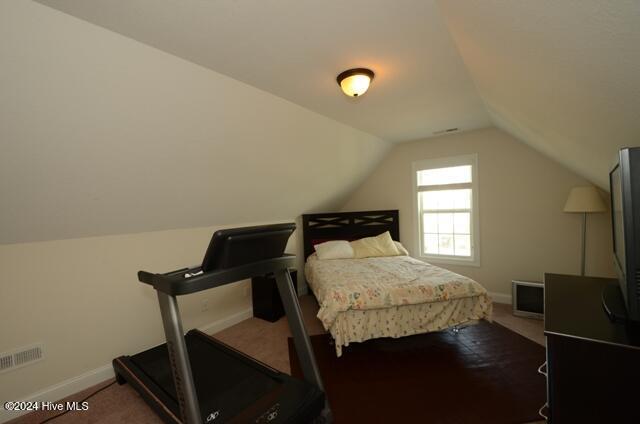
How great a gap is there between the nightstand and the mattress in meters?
0.87

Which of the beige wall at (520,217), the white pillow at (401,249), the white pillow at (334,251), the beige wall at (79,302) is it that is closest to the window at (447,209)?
the beige wall at (520,217)

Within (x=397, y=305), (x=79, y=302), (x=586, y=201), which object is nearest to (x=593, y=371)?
(x=397, y=305)

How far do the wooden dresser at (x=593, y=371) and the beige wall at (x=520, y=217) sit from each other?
2613 mm

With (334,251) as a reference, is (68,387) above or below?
below

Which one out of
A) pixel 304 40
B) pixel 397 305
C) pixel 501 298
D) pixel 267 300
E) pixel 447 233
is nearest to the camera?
pixel 304 40

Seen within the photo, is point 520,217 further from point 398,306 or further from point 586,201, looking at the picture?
point 398,306

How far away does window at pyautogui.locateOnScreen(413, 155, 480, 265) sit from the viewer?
12.3 ft

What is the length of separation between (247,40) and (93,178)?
4.65 ft

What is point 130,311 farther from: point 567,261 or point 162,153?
point 567,261

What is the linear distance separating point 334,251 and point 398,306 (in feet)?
4.99

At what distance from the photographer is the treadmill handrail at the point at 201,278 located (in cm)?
122

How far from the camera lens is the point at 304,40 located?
150 centimetres

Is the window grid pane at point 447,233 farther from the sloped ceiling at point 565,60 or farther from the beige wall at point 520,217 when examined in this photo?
the sloped ceiling at point 565,60

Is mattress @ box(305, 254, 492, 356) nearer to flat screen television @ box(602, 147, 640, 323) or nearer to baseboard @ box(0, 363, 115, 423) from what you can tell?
flat screen television @ box(602, 147, 640, 323)
